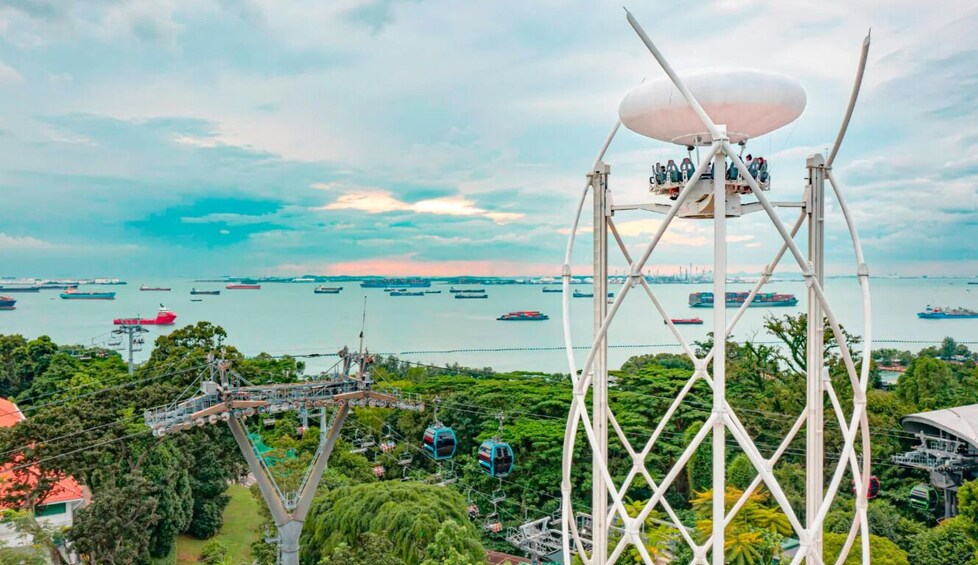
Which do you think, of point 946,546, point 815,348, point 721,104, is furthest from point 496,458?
point 721,104

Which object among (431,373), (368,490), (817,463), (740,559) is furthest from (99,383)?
(817,463)

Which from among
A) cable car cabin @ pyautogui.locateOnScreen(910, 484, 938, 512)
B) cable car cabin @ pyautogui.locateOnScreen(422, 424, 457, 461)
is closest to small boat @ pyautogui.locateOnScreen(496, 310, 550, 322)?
cable car cabin @ pyautogui.locateOnScreen(910, 484, 938, 512)

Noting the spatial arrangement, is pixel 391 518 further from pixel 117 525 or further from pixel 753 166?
pixel 753 166

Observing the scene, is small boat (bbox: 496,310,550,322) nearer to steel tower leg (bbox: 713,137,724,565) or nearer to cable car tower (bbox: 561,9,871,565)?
cable car tower (bbox: 561,9,871,565)

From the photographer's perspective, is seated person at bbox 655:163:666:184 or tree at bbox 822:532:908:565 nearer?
seated person at bbox 655:163:666:184

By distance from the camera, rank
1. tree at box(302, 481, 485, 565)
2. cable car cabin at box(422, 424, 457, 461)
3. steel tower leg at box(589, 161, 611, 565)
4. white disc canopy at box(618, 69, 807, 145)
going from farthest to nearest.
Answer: cable car cabin at box(422, 424, 457, 461), tree at box(302, 481, 485, 565), steel tower leg at box(589, 161, 611, 565), white disc canopy at box(618, 69, 807, 145)
